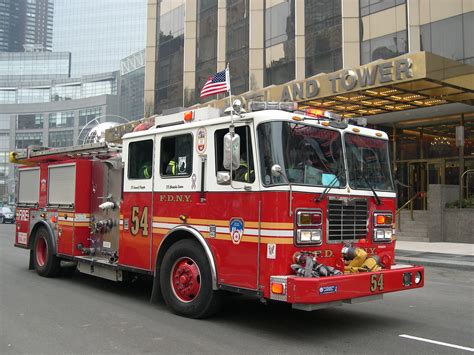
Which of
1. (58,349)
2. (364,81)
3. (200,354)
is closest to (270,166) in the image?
(200,354)

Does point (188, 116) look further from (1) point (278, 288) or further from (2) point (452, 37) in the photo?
(2) point (452, 37)

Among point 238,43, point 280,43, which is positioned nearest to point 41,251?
point 280,43

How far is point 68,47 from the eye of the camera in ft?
502

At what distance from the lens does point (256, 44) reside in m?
30.9

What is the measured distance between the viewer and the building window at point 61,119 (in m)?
125

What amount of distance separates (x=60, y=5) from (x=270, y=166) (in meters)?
165

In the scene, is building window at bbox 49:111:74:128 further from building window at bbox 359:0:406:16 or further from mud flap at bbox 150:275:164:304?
mud flap at bbox 150:275:164:304

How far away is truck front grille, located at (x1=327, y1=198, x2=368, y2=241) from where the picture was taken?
6.17 meters

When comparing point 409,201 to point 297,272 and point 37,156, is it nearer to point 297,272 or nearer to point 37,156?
point 37,156

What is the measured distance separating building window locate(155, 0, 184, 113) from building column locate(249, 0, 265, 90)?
24.8 ft

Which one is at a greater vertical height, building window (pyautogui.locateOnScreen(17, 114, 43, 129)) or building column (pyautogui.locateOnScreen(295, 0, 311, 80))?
building window (pyautogui.locateOnScreen(17, 114, 43, 129))

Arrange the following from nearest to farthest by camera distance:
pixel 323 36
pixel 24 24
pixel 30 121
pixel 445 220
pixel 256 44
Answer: pixel 445 220, pixel 323 36, pixel 256 44, pixel 30 121, pixel 24 24

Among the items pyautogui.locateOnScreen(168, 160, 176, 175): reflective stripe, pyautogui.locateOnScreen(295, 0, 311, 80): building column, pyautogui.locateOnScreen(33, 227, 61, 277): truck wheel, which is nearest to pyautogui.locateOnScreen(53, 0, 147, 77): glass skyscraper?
pyautogui.locateOnScreen(295, 0, 311, 80): building column

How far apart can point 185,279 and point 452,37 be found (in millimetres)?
19458
